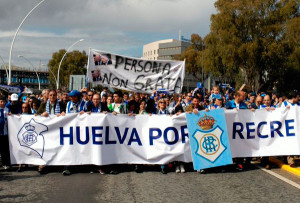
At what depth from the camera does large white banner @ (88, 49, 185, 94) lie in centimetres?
958

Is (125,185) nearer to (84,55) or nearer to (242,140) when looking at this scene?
(242,140)

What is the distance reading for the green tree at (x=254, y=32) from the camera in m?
31.8

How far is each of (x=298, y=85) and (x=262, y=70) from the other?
920cm

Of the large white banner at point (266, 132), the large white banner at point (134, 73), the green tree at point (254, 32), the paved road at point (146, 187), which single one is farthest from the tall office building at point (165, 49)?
the paved road at point (146, 187)

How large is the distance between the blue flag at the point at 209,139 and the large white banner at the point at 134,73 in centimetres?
225

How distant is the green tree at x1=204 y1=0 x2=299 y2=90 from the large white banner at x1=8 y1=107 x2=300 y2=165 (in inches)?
996

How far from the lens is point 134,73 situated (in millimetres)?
9727

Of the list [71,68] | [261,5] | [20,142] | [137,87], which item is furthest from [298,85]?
[71,68]

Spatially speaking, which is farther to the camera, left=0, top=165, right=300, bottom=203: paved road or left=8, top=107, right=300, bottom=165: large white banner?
left=8, top=107, right=300, bottom=165: large white banner

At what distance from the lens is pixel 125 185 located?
6.53 meters

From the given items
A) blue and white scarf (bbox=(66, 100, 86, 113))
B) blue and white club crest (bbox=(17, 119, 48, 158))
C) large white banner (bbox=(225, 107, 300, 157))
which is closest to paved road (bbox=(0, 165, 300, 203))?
blue and white club crest (bbox=(17, 119, 48, 158))

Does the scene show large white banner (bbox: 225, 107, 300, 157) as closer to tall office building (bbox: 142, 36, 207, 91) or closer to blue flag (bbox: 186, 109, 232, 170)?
blue flag (bbox: 186, 109, 232, 170)

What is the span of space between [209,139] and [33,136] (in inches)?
149

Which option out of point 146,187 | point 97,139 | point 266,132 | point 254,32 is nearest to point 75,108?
point 97,139
